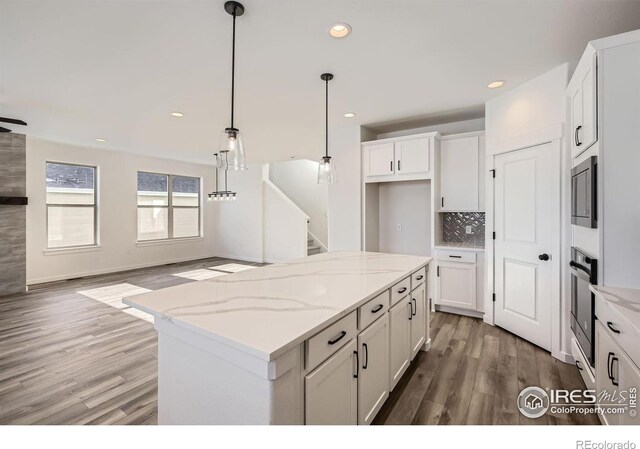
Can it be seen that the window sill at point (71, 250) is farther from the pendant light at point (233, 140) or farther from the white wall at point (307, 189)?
the pendant light at point (233, 140)

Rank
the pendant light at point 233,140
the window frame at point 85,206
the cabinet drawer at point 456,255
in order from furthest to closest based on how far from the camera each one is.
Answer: the window frame at point 85,206 → the cabinet drawer at point 456,255 → the pendant light at point 233,140

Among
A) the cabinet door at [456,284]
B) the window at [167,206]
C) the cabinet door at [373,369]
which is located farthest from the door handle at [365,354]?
the window at [167,206]

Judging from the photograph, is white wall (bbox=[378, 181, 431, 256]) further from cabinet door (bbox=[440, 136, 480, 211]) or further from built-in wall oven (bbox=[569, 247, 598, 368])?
built-in wall oven (bbox=[569, 247, 598, 368])

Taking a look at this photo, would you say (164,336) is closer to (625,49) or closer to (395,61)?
(395,61)

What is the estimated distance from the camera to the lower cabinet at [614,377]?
133 centimetres

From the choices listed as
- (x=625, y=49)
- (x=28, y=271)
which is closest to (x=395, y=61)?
(x=625, y=49)

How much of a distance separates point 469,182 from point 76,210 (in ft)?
22.9

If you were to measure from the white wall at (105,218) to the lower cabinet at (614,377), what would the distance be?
7.55 metres

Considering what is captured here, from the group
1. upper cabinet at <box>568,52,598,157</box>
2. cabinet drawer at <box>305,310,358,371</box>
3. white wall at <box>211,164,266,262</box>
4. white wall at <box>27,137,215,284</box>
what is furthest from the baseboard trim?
upper cabinet at <box>568,52,598,157</box>

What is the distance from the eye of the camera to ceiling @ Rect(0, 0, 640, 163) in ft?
6.34

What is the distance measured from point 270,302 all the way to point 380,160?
318 cm

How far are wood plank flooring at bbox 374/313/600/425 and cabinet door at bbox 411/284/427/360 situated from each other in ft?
0.64

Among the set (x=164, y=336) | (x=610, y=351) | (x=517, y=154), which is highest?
(x=517, y=154)
